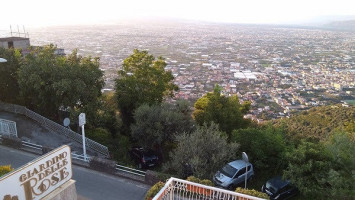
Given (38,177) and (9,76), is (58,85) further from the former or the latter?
(38,177)

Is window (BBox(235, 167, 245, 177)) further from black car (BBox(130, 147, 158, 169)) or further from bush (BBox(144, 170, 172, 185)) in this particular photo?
black car (BBox(130, 147, 158, 169))

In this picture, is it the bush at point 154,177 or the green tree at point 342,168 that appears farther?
the bush at point 154,177

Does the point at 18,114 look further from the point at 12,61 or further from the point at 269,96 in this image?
the point at 269,96

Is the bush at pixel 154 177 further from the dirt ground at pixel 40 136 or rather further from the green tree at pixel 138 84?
the green tree at pixel 138 84

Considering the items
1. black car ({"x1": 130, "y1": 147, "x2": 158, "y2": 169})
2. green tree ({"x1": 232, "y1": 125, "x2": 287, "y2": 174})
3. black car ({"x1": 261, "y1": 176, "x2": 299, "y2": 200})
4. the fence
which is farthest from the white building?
black car ({"x1": 261, "y1": 176, "x2": 299, "y2": 200})

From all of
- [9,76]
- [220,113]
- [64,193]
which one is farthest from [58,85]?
[64,193]

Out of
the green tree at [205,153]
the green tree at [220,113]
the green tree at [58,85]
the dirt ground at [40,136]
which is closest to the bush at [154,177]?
the green tree at [205,153]
